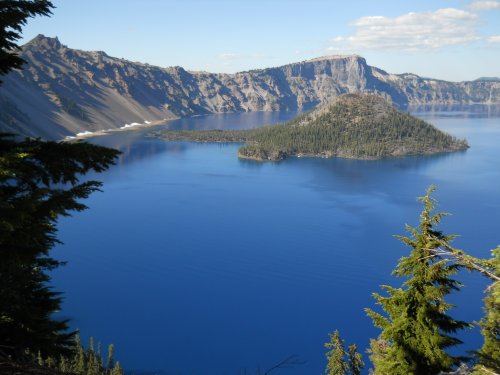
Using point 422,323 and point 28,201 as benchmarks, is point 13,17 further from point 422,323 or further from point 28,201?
point 422,323

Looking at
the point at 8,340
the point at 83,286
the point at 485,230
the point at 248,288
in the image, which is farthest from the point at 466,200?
the point at 8,340

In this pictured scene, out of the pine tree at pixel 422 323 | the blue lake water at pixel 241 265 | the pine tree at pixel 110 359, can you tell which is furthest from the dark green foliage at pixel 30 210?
the pine tree at pixel 110 359

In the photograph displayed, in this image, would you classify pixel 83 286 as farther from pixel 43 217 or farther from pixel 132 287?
pixel 43 217

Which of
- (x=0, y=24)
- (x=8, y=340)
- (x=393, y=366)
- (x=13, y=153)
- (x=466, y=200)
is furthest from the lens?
(x=466, y=200)

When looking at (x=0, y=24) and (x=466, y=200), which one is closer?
(x=0, y=24)

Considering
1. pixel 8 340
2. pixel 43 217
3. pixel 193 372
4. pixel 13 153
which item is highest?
pixel 13 153

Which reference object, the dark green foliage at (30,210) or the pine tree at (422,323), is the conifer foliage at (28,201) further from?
the pine tree at (422,323)

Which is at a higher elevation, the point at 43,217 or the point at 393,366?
the point at 43,217

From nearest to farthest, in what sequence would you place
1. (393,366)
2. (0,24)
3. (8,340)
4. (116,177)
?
(0,24) → (8,340) → (393,366) → (116,177)

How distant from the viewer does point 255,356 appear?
197 ft

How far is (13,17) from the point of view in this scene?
26.1ft

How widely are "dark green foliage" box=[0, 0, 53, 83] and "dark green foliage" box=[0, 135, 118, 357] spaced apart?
1601 millimetres

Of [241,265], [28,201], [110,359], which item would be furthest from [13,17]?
[241,265]

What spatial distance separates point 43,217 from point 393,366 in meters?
12.7
